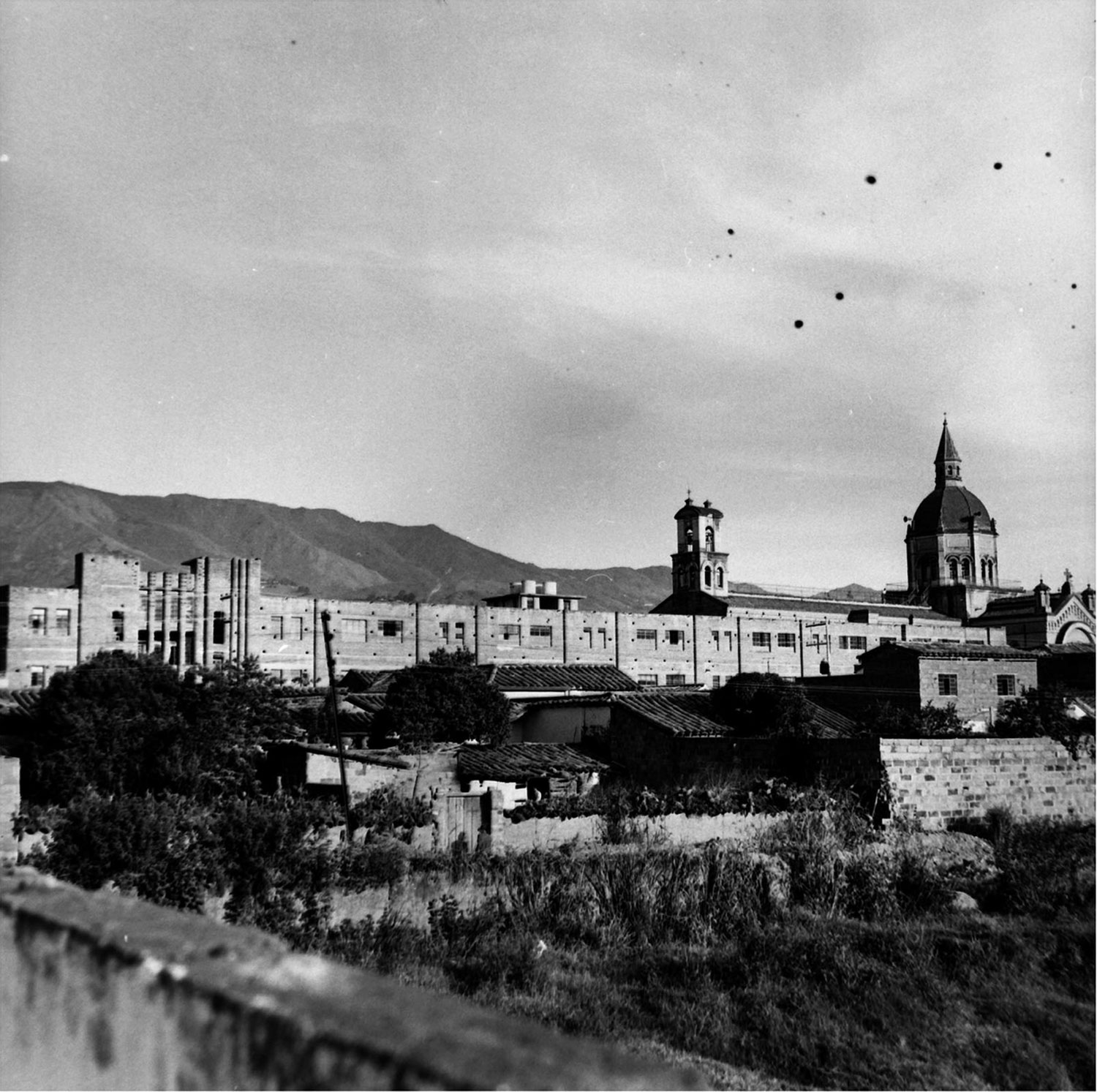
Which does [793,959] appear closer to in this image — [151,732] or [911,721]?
[911,721]

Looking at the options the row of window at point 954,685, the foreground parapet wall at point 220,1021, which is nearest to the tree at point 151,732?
the row of window at point 954,685

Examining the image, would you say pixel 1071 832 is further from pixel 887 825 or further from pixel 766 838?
pixel 766 838

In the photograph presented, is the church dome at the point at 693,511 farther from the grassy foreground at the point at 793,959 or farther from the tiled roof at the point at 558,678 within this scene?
the grassy foreground at the point at 793,959

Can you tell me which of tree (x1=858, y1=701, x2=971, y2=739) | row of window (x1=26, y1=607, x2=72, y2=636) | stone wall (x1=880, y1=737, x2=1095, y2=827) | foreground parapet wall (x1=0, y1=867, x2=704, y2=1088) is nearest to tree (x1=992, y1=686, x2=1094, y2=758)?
stone wall (x1=880, y1=737, x2=1095, y2=827)

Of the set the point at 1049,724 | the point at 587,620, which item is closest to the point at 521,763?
the point at 1049,724

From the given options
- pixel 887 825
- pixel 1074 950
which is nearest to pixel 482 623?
pixel 887 825

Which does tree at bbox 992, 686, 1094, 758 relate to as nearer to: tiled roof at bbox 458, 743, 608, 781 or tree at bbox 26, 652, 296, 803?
tiled roof at bbox 458, 743, 608, 781
